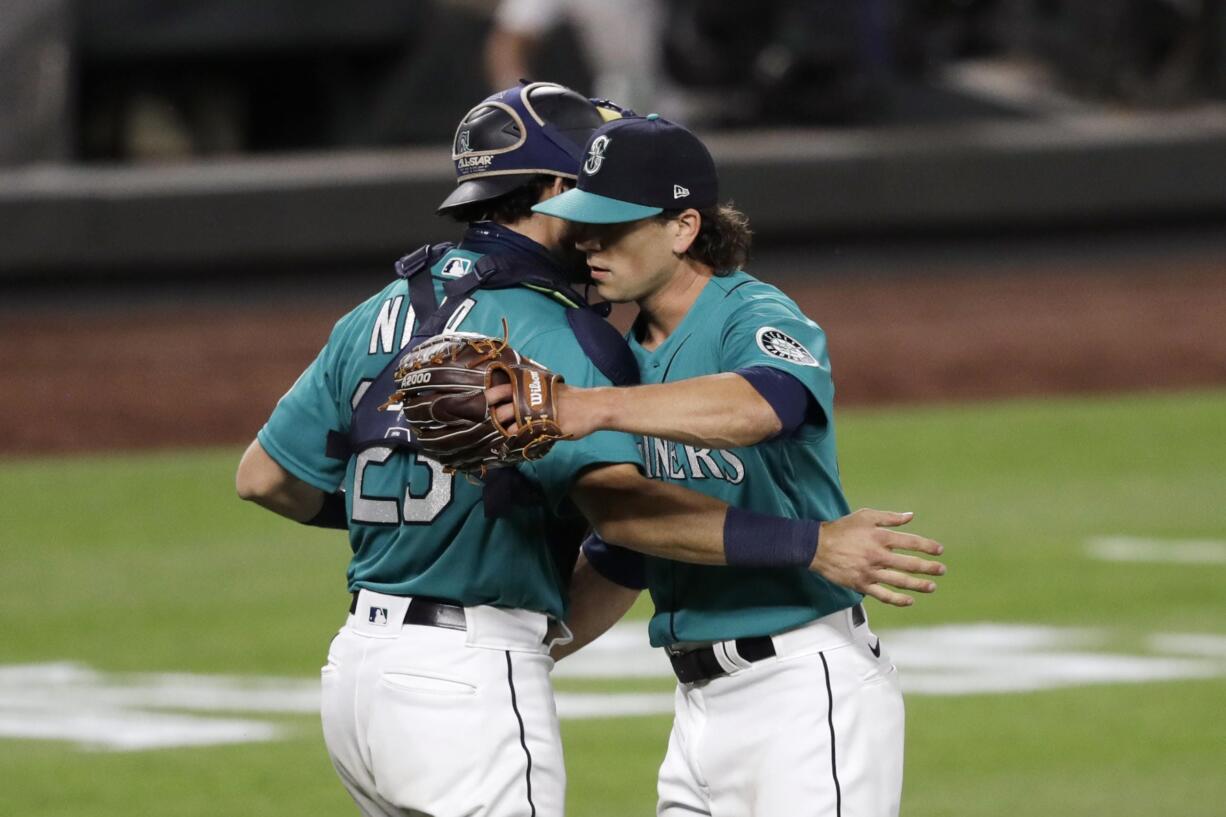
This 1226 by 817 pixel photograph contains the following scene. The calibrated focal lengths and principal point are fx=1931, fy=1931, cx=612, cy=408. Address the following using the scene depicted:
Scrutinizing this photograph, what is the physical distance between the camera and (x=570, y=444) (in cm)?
325

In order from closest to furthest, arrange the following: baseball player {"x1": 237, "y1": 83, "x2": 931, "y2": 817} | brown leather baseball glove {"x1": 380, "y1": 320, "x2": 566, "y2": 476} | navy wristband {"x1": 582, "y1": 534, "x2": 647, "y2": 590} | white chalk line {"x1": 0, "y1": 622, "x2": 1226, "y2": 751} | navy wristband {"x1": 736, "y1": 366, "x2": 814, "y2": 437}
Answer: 1. brown leather baseball glove {"x1": 380, "y1": 320, "x2": 566, "y2": 476}
2. navy wristband {"x1": 736, "y1": 366, "x2": 814, "y2": 437}
3. baseball player {"x1": 237, "y1": 83, "x2": 931, "y2": 817}
4. navy wristband {"x1": 582, "y1": 534, "x2": 647, "y2": 590}
5. white chalk line {"x1": 0, "y1": 622, "x2": 1226, "y2": 751}

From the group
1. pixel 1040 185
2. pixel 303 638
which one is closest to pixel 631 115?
pixel 303 638

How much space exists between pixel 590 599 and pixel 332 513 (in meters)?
0.54

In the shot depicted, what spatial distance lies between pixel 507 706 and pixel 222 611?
20.5ft

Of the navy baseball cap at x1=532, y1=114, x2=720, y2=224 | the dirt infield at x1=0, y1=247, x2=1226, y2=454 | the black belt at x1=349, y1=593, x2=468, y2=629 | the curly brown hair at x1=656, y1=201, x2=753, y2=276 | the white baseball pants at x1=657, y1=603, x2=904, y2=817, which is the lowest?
the dirt infield at x1=0, y1=247, x2=1226, y2=454

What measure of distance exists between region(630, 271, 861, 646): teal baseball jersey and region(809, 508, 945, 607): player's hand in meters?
0.20

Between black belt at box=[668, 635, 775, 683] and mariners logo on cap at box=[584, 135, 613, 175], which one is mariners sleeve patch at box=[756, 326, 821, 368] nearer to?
mariners logo on cap at box=[584, 135, 613, 175]

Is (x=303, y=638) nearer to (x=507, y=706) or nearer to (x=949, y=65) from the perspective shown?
(x=507, y=706)

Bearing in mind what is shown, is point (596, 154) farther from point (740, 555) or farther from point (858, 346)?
point (858, 346)

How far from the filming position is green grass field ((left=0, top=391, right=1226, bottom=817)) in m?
6.26

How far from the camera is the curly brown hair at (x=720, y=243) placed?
→ 138 inches

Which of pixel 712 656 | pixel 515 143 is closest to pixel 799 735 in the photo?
pixel 712 656

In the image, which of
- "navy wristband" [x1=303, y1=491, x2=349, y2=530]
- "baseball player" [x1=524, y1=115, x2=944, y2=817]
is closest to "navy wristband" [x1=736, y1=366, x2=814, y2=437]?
"baseball player" [x1=524, y1=115, x2=944, y2=817]

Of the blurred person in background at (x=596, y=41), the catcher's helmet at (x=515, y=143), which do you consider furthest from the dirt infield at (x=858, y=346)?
the catcher's helmet at (x=515, y=143)
